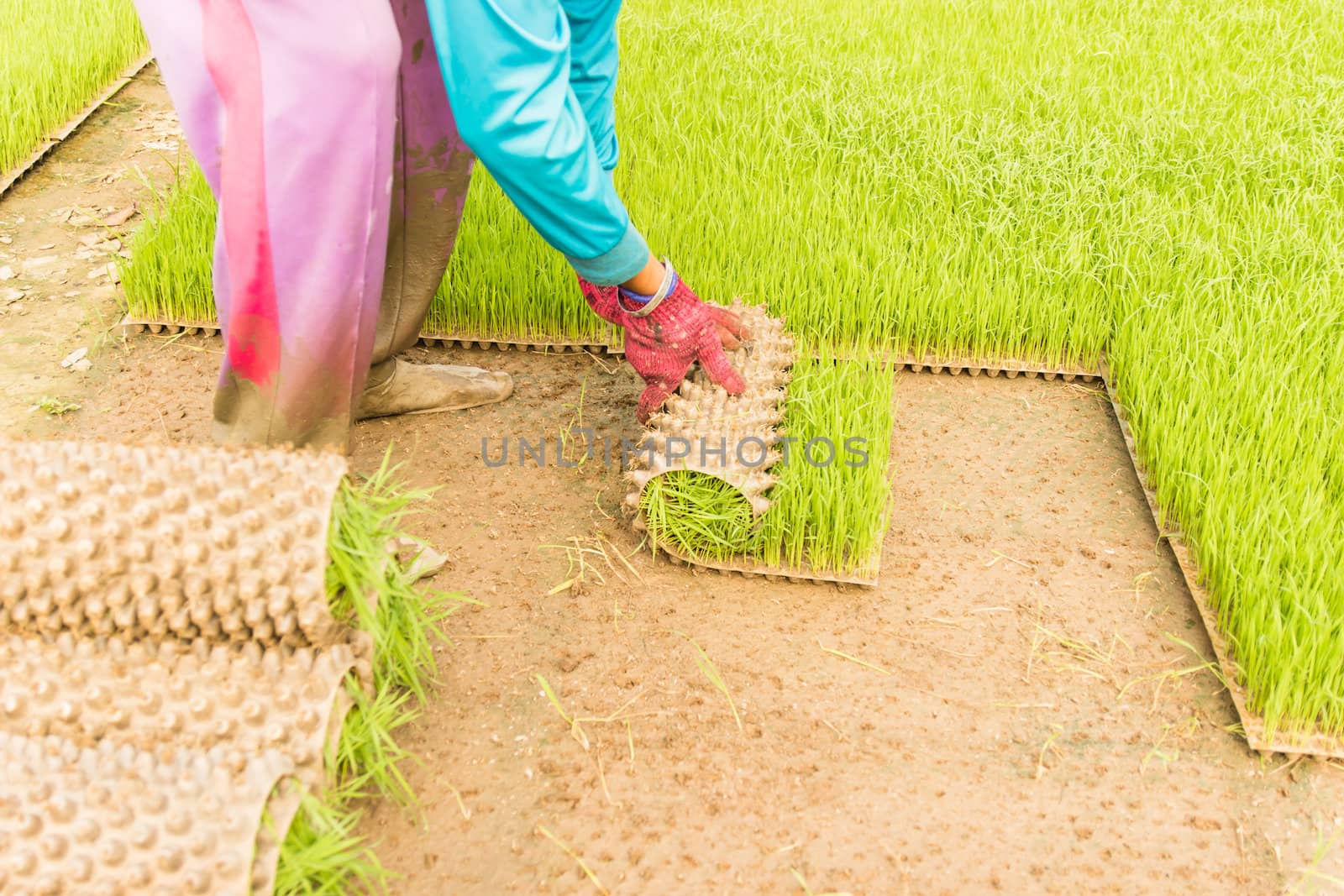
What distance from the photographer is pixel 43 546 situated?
1.41 meters

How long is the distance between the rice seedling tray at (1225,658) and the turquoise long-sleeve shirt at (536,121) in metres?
1.23

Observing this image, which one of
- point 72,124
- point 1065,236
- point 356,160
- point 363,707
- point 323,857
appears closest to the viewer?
point 323,857

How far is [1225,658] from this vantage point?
1.86 meters

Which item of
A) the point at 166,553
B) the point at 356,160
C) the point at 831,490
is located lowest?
the point at 831,490

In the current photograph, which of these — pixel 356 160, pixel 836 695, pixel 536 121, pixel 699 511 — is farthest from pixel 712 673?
pixel 356 160

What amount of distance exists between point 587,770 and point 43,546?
84 cm

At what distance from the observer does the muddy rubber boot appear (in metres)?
2.40

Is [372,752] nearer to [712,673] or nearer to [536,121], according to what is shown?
[712,673]

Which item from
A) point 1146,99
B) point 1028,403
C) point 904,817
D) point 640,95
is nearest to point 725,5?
point 640,95

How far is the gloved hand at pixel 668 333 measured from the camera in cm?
203

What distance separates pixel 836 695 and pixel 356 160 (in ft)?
4.09

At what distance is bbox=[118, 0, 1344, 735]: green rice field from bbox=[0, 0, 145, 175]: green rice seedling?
1.14 meters

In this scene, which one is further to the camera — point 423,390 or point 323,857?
point 423,390

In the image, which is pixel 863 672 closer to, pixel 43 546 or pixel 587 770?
pixel 587 770
